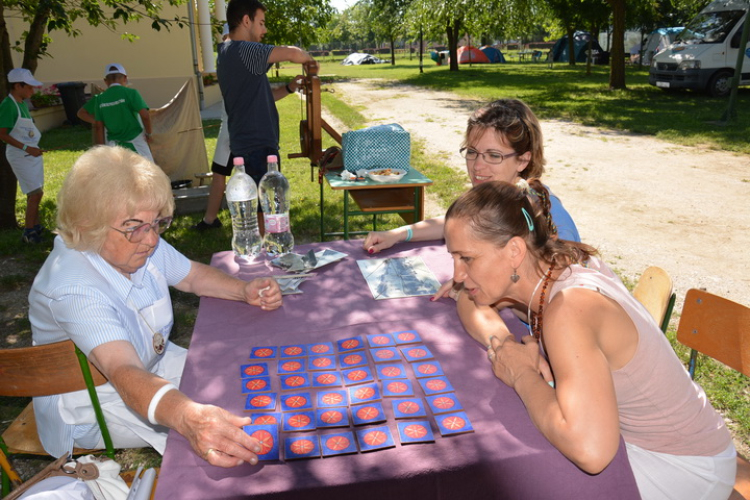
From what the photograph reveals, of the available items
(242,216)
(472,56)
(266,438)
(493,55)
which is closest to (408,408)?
(266,438)

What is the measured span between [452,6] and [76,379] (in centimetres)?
2171

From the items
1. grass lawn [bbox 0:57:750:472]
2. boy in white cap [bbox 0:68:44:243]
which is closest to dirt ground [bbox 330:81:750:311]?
grass lawn [bbox 0:57:750:472]

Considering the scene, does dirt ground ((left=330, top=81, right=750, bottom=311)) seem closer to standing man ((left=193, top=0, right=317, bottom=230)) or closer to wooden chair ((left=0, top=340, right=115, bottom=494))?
standing man ((left=193, top=0, right=317, bottom=230))

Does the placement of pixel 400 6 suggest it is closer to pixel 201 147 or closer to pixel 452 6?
pixel 452 6

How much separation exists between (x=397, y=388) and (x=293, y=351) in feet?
1.40

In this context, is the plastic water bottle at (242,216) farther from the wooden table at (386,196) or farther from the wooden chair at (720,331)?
the wooden chair at (720,331)

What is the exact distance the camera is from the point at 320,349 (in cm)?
194

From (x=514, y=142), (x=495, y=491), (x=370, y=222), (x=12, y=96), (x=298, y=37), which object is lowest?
(x=370, y=222)

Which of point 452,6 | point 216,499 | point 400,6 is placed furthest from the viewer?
point 400,6

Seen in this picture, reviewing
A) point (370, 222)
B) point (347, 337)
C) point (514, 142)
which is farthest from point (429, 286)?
point (370, 222)

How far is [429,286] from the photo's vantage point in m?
2.48

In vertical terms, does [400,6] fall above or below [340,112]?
above

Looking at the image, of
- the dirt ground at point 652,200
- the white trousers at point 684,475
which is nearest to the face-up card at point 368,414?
the white trousers at point 684,475

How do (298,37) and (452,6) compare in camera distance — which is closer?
(452,6)
